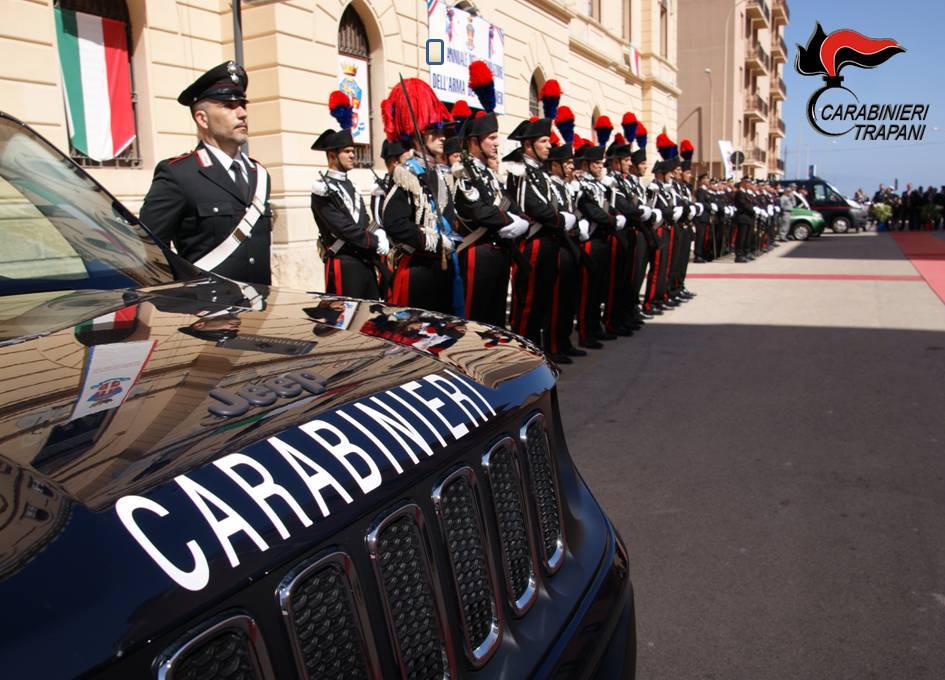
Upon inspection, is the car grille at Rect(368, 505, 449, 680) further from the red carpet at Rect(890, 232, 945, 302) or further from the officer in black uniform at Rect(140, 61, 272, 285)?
the red carpet at Rect(890, 232, 945, 302)

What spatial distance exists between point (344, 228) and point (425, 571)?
15.2 ft

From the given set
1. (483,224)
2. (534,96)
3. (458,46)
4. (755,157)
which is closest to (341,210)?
(483,224)

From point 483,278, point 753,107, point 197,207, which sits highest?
point 753,107

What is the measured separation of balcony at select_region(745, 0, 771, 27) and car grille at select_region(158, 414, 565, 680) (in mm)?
50906

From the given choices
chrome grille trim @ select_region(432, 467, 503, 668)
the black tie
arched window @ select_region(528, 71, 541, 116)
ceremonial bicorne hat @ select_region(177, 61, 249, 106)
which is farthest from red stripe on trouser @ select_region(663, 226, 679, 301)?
chrome grille trim @ select_region(432, 467, 503, 668)

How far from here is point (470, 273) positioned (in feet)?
21.2

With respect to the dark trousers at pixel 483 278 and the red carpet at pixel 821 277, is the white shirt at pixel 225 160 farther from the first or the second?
the red carpet at pixel 821 277

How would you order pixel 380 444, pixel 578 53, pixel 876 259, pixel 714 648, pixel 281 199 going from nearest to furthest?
1. pixel 380 444
2. pixel 714 648
3. pixel 281 199
4. pixel 876 259
5. pixel 578 53

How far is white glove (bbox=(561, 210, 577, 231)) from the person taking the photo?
7145 millimetres

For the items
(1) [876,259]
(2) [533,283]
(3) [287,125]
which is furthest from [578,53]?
(2) [533,283]

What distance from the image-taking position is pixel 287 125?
37.4 feet

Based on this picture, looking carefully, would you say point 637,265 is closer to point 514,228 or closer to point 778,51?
point 514,228

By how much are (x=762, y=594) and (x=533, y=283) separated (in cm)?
426

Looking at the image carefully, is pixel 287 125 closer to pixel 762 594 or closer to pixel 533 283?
pixel 533 283
